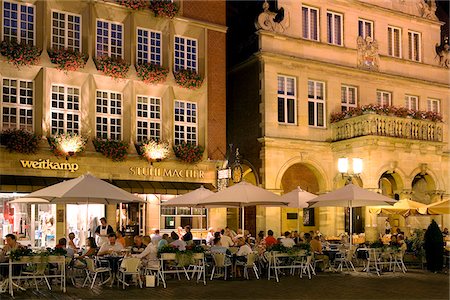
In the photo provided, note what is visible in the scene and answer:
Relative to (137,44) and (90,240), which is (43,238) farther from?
(137,44)

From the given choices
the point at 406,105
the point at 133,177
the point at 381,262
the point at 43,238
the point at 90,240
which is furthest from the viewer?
the point at 406,105

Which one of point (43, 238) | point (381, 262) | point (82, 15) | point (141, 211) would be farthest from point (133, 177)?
point (381, 262)

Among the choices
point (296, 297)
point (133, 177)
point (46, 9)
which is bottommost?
point (296, 297)

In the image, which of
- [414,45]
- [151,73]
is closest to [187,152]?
[151,73]

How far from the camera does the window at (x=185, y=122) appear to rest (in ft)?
83.3

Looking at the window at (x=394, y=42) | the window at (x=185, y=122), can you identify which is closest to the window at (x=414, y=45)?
the window at (x=394, y=42)

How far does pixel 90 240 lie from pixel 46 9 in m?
9.66

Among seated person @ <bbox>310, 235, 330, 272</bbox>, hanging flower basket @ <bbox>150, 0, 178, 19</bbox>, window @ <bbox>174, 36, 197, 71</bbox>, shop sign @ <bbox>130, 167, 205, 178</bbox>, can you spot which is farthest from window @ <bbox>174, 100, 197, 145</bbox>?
seated person @ <bbox>310, 235, 330, 272</bbox>

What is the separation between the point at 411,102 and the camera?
31.6m

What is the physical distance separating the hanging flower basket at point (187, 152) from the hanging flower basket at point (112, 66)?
336 centimetres

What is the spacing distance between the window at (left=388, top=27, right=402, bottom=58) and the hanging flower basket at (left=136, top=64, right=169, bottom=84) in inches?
485

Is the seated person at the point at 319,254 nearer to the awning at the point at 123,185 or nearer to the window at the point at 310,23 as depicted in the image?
the awning at the point at 123,185

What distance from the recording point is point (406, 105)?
31250 millimetres

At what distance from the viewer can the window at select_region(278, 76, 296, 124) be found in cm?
2794
